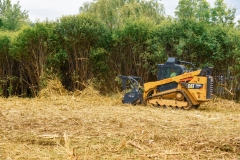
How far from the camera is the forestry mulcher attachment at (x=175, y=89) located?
10031mm

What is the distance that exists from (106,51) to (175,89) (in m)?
4.09

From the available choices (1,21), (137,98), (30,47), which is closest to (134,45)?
(137,98)

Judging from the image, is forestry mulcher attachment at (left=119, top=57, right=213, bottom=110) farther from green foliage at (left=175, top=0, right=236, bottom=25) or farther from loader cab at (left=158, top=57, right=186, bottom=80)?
green foliage at (left=175, top=0, right=236, bottom=25)

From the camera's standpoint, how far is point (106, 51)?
45.0 feet

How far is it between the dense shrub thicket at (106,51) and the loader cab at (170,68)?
4.53 feet

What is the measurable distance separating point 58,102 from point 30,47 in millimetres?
3257

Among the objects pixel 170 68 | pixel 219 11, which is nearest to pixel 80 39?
pixel 170 68

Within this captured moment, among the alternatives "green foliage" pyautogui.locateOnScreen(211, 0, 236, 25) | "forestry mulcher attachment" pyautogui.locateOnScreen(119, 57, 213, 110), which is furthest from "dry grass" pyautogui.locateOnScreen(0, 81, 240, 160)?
"green foliage" pyautogui.locateOnScreen(211, 0, 236, 25)

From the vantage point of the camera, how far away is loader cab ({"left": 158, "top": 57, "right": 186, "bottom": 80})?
414 inches

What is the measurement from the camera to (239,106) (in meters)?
11.1

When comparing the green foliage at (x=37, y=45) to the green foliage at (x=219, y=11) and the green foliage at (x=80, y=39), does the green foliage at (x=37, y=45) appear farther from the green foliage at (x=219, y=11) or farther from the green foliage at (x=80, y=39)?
the green foliage at (x=219, y=11)

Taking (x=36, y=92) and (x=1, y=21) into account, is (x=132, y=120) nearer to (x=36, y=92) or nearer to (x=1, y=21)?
(x=36, y=92)

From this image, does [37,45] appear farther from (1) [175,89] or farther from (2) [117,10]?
(2) [117,10]

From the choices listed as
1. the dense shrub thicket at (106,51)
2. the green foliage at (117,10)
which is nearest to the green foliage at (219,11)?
the green foliage at (117,10)
